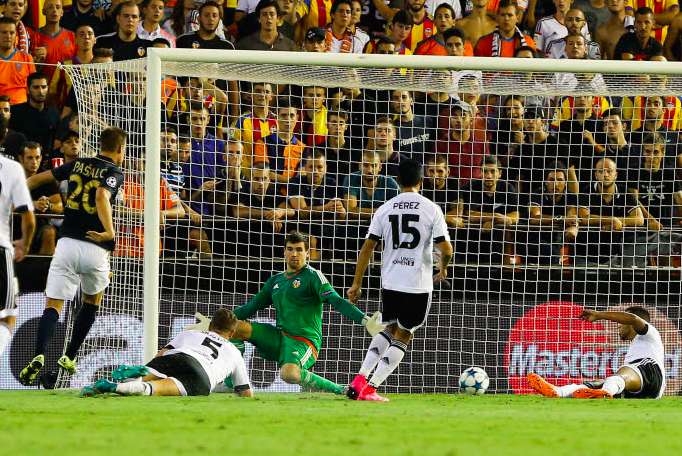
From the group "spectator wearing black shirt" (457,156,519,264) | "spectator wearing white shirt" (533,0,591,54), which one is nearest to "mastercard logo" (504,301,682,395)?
"spectator wearing black shirt" (457,156,519,264)

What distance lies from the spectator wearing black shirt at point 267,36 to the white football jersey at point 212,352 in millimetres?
5439

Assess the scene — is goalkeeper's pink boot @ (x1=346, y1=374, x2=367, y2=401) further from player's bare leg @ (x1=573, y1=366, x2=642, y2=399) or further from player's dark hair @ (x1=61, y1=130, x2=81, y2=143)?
player's dark hair @ (x1=61, y1=130, x2=81, y2=143)

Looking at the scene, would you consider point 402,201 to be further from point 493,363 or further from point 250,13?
point 250,13

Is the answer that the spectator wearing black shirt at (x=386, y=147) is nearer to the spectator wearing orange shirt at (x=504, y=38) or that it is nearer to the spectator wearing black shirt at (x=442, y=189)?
the spectator wearing black shirt at (x=442, y=189)

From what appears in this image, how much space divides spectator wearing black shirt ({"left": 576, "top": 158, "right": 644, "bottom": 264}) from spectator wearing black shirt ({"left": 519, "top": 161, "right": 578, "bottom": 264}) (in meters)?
0.12

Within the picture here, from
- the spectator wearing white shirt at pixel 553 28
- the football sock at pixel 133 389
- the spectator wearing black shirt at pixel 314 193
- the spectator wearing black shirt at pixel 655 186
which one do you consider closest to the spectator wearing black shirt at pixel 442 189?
the spectator wearing black shirt at pixel 314 193

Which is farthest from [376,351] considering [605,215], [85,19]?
[85,19]

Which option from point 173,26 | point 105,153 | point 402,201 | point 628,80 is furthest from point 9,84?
point 628,80

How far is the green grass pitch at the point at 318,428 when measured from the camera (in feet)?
18.0

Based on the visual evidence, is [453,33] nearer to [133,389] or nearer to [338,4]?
[338,4]

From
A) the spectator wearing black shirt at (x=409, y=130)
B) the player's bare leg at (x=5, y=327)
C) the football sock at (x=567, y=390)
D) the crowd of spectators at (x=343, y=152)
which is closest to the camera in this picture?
the player's bare leg at (x=5, y=327)

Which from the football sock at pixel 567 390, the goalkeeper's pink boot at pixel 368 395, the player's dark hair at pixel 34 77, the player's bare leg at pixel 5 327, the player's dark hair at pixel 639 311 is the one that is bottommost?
the football sock at pixel 567 390

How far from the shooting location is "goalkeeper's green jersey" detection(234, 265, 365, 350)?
32.9 feet

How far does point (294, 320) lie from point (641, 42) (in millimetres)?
6753
